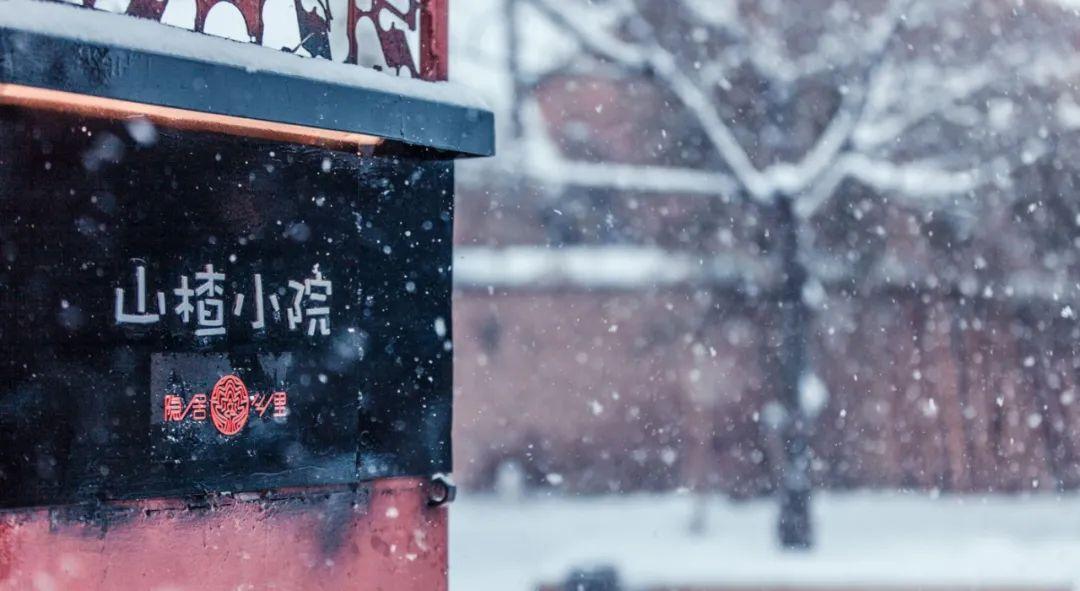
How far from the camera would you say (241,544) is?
180 inches

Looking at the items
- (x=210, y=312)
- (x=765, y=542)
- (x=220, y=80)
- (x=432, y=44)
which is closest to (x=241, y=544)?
(x=210, y=312)

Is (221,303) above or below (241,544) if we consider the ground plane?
above

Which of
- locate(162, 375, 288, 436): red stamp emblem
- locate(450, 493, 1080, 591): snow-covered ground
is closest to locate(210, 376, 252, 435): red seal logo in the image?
locate(162, 375, 288, 436): red stamp emblem

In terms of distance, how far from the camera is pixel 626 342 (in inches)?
620

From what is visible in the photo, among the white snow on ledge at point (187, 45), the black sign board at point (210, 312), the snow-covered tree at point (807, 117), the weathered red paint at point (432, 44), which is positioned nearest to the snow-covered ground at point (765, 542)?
the snow-covered tree at point (807, 117)

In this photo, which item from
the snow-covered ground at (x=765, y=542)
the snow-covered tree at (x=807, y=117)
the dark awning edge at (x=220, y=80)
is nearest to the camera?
the dark awning edge at (x=220, y=80)

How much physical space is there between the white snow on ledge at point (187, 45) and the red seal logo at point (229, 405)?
4.10 feet

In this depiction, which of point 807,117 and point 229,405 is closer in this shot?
point 229,405

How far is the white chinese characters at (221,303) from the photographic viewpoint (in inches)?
168

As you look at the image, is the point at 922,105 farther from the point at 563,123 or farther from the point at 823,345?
the point at 563,123

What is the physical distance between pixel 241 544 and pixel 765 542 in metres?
10.2

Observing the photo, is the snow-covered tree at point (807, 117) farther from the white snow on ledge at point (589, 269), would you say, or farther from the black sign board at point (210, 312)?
the black sign board at point (210, 312)

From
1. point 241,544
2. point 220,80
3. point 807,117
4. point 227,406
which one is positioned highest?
point 807,117

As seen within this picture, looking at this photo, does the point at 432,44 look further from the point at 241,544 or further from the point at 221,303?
the point at 241,544
